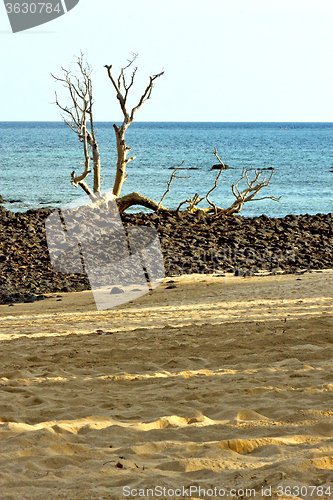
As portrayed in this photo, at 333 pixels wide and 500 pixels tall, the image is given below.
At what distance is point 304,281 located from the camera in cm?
1062

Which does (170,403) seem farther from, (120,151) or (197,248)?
(120,151)

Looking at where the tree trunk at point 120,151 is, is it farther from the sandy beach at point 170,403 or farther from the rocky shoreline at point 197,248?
the sandy beach at point 170,403

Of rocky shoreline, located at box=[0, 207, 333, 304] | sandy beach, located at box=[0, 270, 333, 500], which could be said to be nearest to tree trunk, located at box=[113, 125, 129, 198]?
rocky shoreline, located at box=[0, 207, 333, 304]

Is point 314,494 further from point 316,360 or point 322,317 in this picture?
point 322,317

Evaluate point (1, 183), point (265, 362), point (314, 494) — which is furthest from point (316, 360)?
point (1, 183)

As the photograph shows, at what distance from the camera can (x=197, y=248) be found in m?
13.3

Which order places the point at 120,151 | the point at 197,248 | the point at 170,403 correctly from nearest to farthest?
the point at 170,403, the point at 197,248, the point at 120,151

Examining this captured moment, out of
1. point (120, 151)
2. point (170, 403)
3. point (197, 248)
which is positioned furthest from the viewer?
point (120, 151)

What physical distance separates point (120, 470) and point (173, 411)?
115cm

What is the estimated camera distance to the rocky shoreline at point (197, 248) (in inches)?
452

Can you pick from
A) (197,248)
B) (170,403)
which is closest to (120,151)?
(197,248)

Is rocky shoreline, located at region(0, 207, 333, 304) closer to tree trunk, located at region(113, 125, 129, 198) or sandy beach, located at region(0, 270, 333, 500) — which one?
tree trunk, located at region(113, 125, 129, 198)

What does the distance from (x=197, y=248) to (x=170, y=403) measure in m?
9.23

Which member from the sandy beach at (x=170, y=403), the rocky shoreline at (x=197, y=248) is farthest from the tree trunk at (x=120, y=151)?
the sandy beach at (x=170, y=403)
